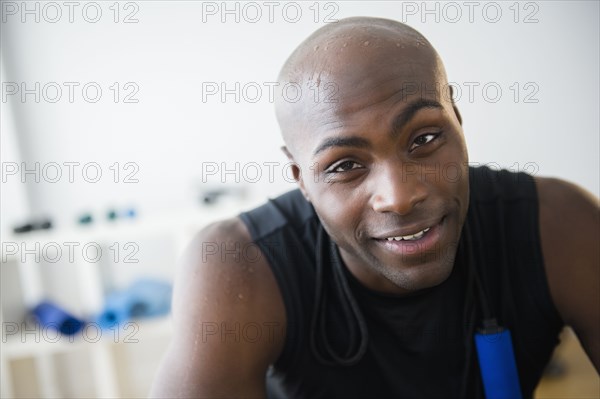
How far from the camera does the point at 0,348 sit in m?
2.01

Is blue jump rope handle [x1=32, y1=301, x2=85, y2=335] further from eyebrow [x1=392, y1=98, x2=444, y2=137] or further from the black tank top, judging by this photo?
eyebrow [x1=392, y1=98, x2=444, y2=137]

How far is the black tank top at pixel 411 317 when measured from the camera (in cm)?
88

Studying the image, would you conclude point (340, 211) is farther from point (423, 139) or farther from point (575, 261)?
point (575, 261)

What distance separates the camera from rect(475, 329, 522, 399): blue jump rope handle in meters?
0.84

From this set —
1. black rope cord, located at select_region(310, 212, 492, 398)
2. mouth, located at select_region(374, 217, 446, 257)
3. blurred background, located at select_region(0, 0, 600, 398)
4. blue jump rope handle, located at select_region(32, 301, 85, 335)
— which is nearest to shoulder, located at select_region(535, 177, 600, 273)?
black rope cord, located at select_region(310, 212, 492, 398)

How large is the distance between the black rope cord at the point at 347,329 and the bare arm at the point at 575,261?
30 cm

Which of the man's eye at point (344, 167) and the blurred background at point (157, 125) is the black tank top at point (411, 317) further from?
the blurred background at point (157, 125)

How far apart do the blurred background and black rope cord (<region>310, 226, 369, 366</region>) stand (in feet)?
3.79

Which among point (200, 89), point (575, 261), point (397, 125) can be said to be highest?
point (200, 89)

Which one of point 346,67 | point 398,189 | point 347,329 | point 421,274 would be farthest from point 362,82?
point 347,329

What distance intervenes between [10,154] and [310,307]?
72.4 inches

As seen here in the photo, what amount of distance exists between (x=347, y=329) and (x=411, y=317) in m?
0.10

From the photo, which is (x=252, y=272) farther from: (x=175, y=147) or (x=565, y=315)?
(x=175, y=147)

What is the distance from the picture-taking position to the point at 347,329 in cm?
89
